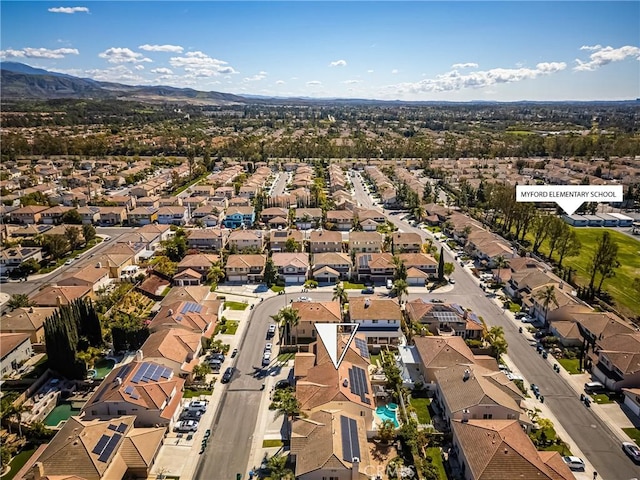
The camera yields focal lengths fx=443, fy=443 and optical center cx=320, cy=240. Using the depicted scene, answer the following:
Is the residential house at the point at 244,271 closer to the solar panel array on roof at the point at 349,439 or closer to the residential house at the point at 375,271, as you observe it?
the residential house at the point at 375,271

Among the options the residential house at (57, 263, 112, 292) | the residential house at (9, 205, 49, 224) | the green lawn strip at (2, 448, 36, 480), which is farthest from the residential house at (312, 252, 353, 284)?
the residential house at (9, 205, 49, 224)

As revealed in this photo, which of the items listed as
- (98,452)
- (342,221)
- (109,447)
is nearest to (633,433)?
(109,447)

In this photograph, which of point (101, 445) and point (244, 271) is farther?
point (244, 271)

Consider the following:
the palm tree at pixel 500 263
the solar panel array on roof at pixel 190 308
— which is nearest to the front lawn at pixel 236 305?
the solar panel array on roof at pixel 190 308

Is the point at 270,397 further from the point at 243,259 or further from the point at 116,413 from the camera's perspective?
the point at 243,259

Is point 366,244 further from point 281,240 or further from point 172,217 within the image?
point 172,217

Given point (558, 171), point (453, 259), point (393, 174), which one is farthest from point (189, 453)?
point (558, 171)
